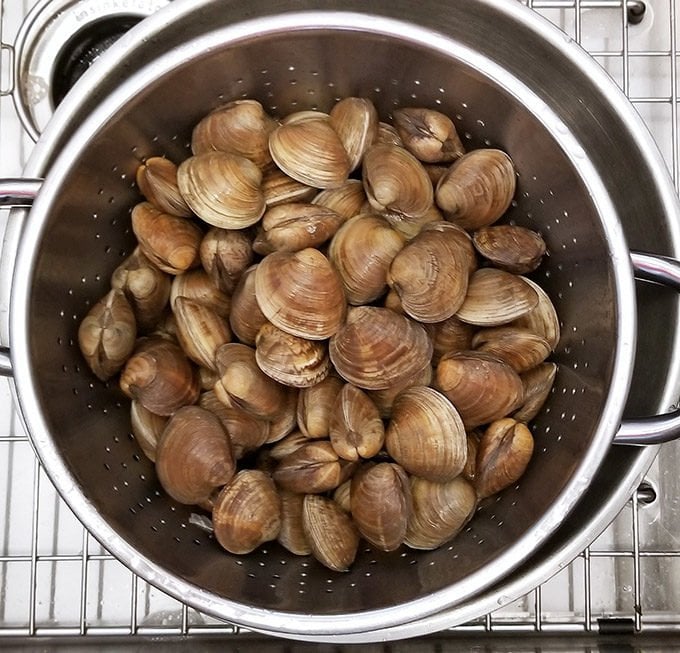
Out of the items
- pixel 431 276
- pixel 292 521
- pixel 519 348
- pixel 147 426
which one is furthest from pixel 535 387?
pixel 147 426

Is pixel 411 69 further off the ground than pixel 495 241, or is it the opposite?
pixel 411 69

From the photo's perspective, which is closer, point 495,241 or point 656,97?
point 495,241

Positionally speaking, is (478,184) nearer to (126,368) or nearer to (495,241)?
(495,241)

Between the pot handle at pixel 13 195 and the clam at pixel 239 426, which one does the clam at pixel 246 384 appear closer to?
the clam at pixel 239 426

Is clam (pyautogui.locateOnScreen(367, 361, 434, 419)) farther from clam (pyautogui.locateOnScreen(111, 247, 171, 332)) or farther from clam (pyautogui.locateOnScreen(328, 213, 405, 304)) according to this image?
clam (pyautogui.locateOnScreen(111, 247, 171, 332))

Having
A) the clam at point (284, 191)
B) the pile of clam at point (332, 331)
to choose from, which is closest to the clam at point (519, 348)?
the pile of clam at point (332, 331)

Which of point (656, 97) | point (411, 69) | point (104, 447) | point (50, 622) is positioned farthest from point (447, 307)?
point (50, 622)
